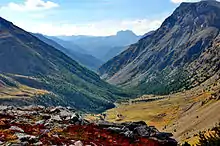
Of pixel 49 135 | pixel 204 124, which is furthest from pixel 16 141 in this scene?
pixel 204 124

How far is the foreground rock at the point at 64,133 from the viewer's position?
128 ft

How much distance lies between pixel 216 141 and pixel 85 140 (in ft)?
48.7

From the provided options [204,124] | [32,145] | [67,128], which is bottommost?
[32,145]

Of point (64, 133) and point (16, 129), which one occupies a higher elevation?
point (64, 133)

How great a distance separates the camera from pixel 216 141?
34.4 metres

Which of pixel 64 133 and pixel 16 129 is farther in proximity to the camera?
pixel 64 133

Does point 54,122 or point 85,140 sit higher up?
point 54,122

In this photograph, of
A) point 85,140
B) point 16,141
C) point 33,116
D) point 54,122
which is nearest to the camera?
point 16,141

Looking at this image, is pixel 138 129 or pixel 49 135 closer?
pixel 49 135

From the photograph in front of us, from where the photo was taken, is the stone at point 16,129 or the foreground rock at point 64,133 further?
the stone at point 16,129

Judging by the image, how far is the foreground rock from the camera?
3888cm

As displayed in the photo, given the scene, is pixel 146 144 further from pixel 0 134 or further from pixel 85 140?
pixel 0 134

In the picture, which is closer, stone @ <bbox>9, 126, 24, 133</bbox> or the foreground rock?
the foreground rock

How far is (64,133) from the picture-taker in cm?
4569
